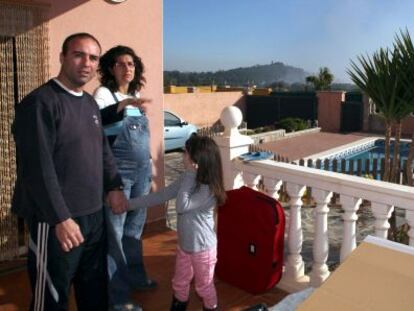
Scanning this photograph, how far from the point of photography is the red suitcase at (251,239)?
319 centimetres

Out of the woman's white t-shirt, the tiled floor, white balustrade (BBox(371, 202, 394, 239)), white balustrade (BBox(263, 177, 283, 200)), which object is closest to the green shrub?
the tiled floor

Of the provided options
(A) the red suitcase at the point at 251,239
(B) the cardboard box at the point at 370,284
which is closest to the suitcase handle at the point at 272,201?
(A) the red suitcase at the point at 251,239

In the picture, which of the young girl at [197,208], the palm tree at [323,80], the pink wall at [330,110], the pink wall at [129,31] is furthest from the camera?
the palm tree at [323,80]

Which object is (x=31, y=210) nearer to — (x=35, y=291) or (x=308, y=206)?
(x=35, y=291)

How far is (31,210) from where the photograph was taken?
2.25 meters

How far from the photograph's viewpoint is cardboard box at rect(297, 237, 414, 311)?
3.85 feet

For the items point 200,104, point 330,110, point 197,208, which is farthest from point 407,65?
point 200,104

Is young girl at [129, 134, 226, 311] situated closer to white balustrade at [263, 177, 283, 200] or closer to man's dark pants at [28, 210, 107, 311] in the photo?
man's dark pants at [28, 210, 107, 311]

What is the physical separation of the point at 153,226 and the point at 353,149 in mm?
16928

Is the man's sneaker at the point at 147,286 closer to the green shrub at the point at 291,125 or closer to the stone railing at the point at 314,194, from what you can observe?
the stone railing at the point at 314,194

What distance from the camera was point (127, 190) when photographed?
314 centimetres

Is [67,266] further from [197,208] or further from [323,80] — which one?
[323,80]

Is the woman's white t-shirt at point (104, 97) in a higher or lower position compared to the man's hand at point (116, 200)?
higher

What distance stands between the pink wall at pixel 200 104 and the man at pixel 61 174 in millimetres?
24827
